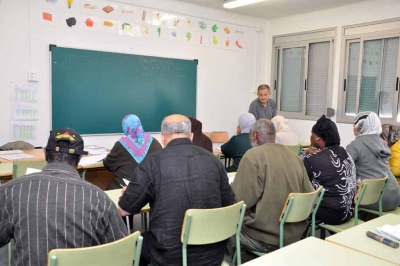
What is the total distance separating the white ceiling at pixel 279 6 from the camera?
229 inches

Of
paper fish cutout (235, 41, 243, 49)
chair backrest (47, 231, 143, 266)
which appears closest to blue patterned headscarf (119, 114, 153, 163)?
chair backrest (47, 231, 143, 266)

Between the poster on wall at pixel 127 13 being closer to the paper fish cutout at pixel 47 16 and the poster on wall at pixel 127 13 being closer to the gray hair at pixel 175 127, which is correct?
the paper fish cutout at pixel 47 16

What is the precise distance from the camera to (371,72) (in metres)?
5.77

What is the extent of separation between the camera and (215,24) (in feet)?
20.9

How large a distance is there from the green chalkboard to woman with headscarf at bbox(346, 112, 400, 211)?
3.31 meters

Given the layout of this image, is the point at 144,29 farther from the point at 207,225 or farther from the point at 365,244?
the point at 365,244

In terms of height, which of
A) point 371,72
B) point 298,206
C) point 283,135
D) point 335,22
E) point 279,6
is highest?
point 279,6

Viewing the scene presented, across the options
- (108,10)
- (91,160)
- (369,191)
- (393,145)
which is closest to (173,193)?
(369,191)

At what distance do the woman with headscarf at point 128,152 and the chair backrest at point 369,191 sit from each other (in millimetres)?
1742

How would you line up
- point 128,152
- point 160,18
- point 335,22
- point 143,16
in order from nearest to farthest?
point 128,152, point 143,16, point 160,18, point 335,22

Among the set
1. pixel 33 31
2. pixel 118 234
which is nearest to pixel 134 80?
pixel 33 31

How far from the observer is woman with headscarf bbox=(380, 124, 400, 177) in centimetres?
357

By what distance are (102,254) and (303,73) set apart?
6.05m

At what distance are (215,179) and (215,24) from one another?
492 centimetres
